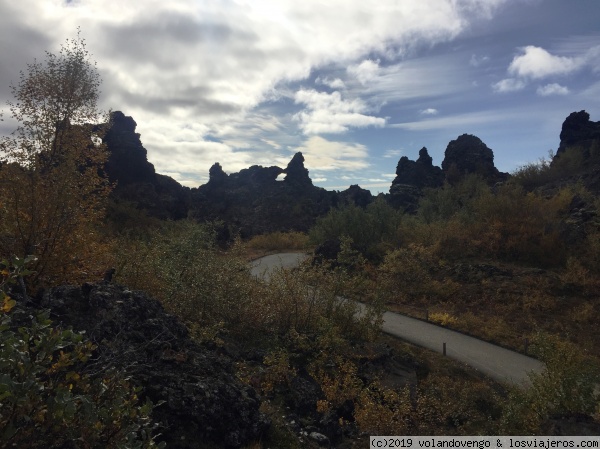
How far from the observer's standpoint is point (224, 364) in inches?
289

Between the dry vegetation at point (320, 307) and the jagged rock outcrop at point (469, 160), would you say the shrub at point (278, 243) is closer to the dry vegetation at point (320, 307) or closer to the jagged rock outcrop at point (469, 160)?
the dry vegetation at point (320, 307)

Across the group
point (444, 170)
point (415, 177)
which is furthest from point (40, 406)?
point (444, 170)

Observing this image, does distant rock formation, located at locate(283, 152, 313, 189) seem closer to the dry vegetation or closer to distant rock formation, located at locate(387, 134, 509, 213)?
distant rock formation, located at locate(387, 134, 509, 213)

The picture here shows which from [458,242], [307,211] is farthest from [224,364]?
[307,211]

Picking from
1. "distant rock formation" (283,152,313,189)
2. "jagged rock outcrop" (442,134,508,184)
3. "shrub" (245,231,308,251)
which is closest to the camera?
"shrub" (245,231,308,251)

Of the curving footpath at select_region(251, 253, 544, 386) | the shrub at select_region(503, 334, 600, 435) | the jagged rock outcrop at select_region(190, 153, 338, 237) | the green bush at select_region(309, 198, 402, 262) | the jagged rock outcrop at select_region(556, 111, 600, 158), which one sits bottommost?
the curving footpath at select_region(251, 253, 544, 386)

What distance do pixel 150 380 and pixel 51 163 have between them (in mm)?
7347

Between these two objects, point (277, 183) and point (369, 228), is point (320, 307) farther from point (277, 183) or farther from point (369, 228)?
point (277, 183)

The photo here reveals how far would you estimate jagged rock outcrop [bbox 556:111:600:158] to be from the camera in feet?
193

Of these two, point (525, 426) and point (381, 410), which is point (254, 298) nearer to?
point (381, 410)

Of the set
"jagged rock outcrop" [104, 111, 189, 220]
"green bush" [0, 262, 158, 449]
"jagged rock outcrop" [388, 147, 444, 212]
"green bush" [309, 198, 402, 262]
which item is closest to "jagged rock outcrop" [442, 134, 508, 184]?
"jagged rock outcrop" [388, 147, 444, 212]

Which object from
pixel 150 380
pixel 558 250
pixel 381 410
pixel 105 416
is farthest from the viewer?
pixel 558 250

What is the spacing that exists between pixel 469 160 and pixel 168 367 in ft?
236

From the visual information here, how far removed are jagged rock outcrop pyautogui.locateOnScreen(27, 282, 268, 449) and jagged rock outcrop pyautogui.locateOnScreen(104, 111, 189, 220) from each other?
144 feet
